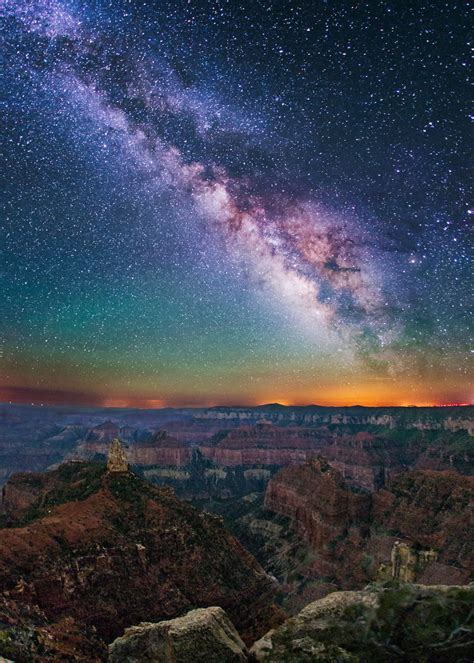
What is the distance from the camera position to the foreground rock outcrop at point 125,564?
1369 inches

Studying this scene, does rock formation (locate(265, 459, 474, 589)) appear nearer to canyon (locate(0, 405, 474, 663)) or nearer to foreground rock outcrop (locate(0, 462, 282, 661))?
canyon (locate(0, 405, 474, 663))

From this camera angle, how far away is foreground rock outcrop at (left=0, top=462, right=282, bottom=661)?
3478cm

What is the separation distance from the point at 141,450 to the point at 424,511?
145 meters

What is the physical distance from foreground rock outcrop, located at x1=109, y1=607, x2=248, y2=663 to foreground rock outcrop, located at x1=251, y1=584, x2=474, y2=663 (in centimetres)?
177

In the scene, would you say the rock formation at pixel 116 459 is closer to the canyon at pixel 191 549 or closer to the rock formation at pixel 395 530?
the canyon at pixel 191 549

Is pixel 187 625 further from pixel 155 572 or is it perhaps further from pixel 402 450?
pixel 402 450

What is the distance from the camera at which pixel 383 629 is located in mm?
22156

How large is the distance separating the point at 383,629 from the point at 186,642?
9.72 metres

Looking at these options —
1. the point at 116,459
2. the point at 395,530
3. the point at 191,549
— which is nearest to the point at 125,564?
the point at 191,549

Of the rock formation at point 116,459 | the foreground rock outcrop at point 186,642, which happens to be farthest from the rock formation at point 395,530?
the foreground rock outcrop at point 186,642

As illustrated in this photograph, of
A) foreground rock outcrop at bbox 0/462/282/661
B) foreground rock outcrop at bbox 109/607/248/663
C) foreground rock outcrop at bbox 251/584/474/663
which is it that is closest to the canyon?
foreground rock outcrop at bbox 0/462/282/661

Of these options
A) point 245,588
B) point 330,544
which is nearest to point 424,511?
point 330,544

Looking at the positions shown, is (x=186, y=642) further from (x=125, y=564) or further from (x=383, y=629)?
(x=125, y=564)

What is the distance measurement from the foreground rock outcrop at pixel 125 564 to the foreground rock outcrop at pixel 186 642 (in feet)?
37.2
